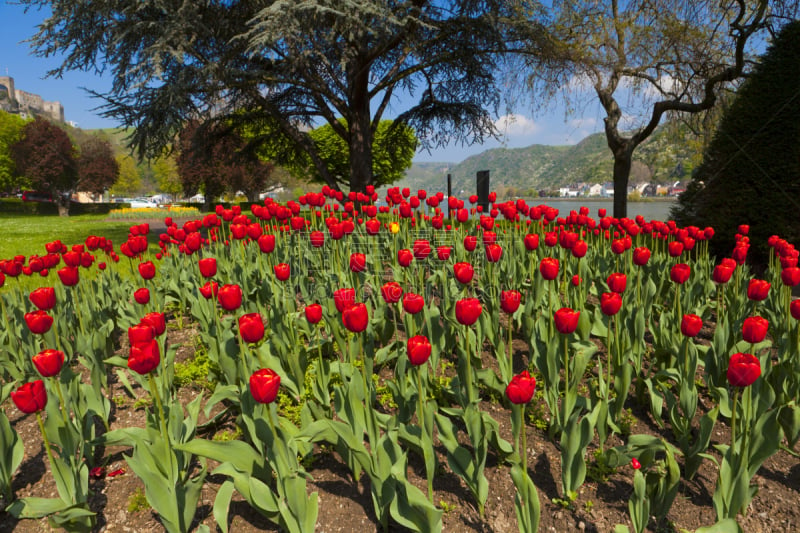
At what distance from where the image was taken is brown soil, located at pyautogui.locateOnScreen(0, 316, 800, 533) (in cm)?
210

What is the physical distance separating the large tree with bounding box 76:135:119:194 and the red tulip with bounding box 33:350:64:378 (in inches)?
1960

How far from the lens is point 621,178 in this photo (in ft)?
45.1

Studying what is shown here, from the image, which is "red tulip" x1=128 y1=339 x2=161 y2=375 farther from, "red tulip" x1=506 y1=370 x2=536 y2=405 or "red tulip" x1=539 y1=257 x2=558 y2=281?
"red tulip" x1=539 y1=257 x2=558 y2=281

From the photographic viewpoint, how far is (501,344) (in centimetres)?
292

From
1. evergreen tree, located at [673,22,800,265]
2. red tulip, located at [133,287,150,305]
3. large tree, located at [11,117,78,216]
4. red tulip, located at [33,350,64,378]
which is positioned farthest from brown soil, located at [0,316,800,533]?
large tree, located at [11,117,78,216]

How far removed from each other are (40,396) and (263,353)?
1167mm

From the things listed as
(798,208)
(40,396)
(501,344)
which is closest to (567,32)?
(798,208)

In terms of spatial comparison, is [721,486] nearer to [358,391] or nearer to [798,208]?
[358,391]

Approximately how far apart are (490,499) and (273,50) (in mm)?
10257

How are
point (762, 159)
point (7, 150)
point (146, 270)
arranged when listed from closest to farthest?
1. point (146, 270)
2. point (762, 159)
3. point (7, 150)

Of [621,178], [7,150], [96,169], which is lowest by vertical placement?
[621,178]

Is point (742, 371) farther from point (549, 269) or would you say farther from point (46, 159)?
point (46, 159)

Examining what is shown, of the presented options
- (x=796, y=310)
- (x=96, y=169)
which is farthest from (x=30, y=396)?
(x=96, y=169)

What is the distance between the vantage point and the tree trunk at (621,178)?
13.3 metres
